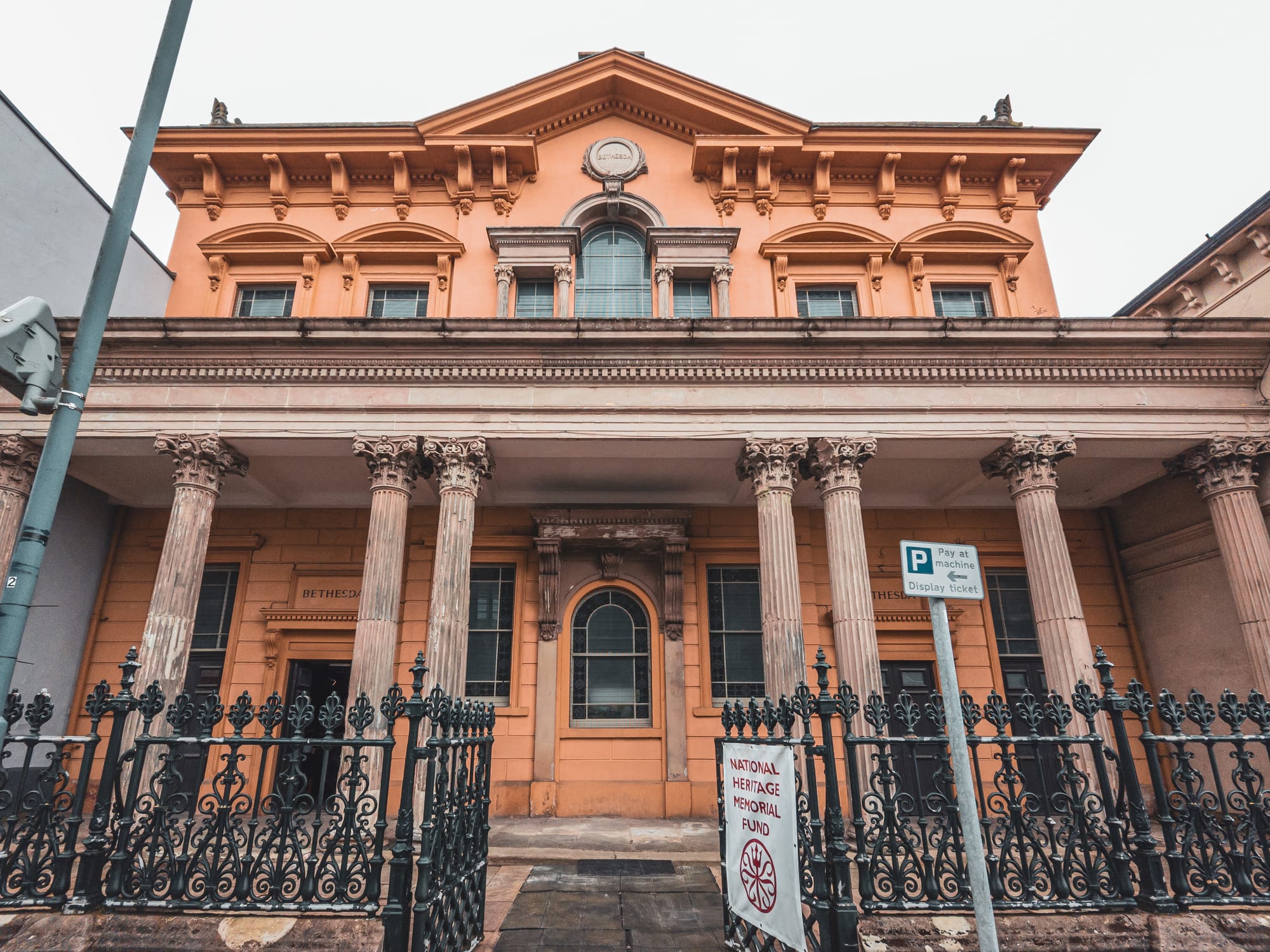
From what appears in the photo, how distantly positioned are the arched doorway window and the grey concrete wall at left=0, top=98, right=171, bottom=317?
923 cm

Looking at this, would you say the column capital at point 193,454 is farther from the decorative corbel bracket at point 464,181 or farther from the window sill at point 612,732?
the window sill at point 612,732

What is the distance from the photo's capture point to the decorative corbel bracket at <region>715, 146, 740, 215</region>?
44.4 ft

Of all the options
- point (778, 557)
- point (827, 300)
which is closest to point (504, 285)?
point (827, 300)

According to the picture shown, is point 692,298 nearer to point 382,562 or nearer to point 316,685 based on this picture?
point 382,562

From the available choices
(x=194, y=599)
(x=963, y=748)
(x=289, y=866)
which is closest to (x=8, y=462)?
(x=194, y=599)

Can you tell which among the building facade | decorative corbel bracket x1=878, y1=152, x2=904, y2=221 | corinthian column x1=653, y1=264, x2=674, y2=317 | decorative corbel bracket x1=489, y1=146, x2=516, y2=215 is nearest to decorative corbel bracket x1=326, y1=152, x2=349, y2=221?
the building facade

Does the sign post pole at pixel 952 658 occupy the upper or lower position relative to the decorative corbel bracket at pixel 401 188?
lower

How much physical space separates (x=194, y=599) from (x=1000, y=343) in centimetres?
1299

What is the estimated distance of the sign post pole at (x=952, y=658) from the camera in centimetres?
364

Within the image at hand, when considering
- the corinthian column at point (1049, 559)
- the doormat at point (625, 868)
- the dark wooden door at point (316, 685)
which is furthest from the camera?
the dark wooden door at point (316, 685)

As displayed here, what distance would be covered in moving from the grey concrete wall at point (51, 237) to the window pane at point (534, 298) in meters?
6.16

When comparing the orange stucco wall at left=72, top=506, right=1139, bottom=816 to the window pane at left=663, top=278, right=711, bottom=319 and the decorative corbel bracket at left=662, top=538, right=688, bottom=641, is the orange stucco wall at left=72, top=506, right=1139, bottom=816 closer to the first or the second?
the decorative corbel bracket at left=662, top=538, right=688, bottom=641

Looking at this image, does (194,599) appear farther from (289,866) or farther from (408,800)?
(408,800)

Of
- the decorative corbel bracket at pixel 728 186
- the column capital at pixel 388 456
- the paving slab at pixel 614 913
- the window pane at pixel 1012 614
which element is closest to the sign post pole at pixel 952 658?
the paving slab at pixel 614 913
